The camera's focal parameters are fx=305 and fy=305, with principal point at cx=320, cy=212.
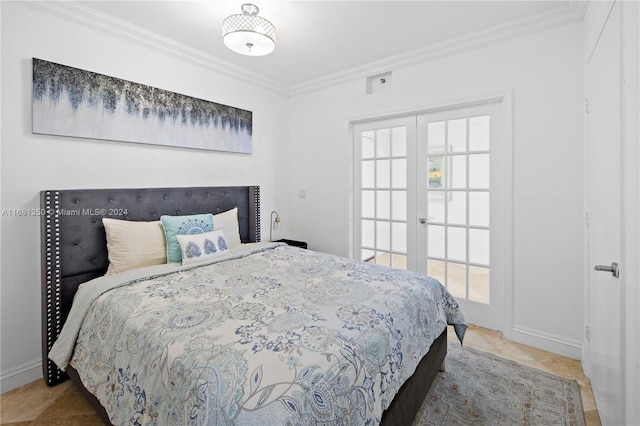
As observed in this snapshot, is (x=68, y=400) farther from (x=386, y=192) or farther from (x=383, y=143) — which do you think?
(x=383, y=143)

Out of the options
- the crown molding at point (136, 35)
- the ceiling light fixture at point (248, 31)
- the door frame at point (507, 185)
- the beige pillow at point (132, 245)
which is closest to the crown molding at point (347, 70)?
the crown molding at point (136, 35)

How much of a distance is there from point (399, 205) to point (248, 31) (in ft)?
7.16

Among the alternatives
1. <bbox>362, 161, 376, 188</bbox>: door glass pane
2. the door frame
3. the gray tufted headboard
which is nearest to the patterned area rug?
the door frame

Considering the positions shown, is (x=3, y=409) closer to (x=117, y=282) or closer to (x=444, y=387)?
(x=117, y=282)

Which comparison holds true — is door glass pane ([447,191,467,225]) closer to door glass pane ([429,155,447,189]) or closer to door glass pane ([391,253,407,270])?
door glass pane ([429,155,447,189])

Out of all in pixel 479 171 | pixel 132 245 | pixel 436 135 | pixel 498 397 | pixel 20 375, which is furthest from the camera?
pixel 436 135

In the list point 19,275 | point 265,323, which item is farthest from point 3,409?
point 265,323

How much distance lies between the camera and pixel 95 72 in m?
2.36

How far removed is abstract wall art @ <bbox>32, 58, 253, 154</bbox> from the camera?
2137 millimetres

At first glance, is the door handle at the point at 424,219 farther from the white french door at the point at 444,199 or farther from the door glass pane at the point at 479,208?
the door glass pane at the point at 479,208

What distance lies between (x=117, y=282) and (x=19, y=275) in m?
0.79

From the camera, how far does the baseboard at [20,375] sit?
2000mm

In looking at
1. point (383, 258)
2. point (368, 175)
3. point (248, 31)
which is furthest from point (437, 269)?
point (248, 31)

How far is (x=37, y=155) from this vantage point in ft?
6.93
